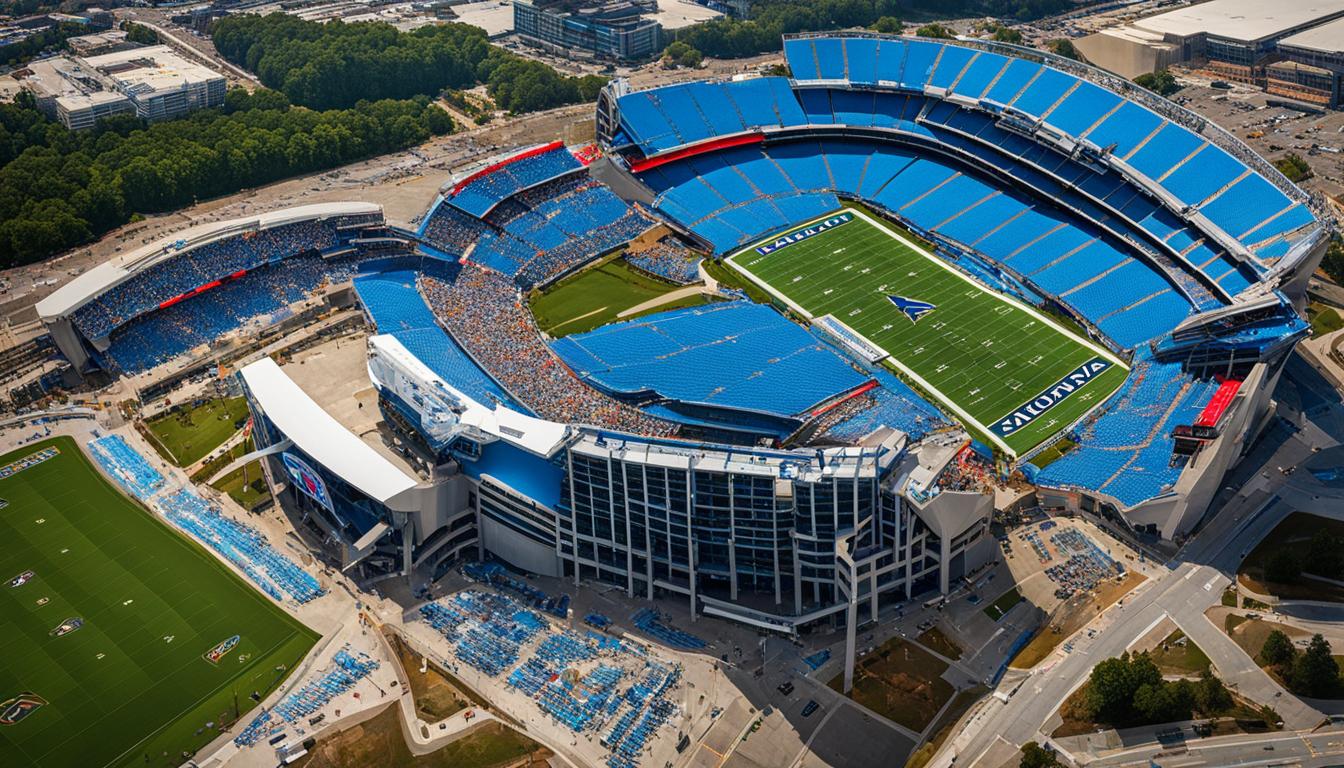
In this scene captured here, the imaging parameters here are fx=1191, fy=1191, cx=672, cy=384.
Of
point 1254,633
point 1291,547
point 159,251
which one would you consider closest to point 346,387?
point 159,251

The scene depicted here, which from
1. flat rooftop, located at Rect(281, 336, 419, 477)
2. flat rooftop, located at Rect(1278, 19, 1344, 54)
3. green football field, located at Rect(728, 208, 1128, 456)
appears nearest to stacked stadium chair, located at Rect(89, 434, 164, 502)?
flat rooftop, located at Rect(281, 336, 419, 477)

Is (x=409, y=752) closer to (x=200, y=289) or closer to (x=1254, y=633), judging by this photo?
(x=1254, y=633)

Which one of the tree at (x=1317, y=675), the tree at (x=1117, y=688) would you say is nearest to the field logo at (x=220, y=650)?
the tree at (x=1117, y=688)

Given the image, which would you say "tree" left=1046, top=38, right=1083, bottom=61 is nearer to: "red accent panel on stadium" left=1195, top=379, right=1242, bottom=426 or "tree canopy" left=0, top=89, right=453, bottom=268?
"tree canopy" left=0, top=89, right=453, bottom=268

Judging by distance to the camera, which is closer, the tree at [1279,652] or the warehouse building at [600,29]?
the tree at [1279,652]

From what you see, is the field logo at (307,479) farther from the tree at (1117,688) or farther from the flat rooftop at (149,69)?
the flat rooftop at (149,69)
